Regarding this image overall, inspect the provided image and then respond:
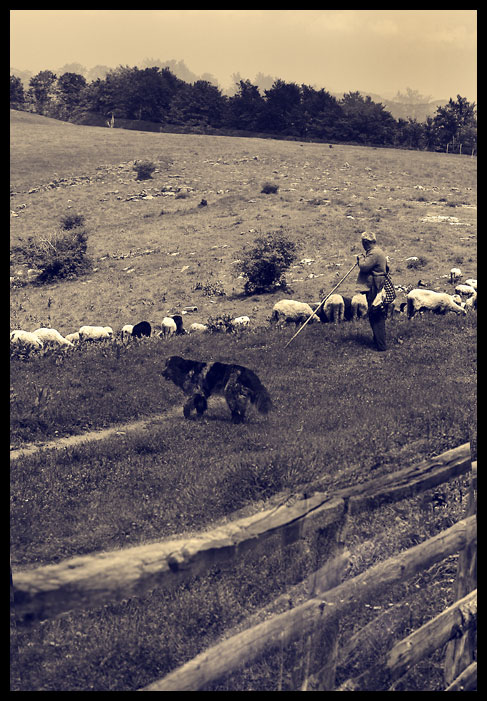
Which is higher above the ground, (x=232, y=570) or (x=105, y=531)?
(x=105, y=531)

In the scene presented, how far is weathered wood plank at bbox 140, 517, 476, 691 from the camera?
17.0ft

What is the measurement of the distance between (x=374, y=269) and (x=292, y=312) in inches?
129

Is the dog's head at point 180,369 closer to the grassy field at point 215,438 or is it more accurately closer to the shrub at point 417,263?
the grassy field at point 215,438

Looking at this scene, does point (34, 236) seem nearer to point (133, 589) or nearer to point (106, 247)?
point (106, 247)

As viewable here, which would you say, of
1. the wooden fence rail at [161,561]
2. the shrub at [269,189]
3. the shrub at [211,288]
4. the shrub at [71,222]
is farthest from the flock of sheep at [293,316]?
the shrub at [269,189]

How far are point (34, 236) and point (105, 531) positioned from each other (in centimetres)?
2512

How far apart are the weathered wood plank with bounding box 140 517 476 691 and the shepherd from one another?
28.1ft

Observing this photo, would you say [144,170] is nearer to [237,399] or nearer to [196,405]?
[196,405]

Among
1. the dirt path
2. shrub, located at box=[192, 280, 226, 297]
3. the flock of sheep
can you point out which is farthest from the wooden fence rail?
shrub, located at box=[192, 280, 226, 297]

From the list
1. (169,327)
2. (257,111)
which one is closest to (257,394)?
(169,327)

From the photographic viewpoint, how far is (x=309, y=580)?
6.25 metres

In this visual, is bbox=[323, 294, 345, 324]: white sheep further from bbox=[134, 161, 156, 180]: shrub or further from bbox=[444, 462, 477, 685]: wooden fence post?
bbox=[134, 161, 156, 180]: shrub
